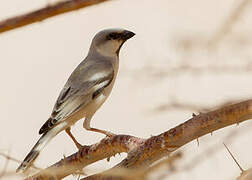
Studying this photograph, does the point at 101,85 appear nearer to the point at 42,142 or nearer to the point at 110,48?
the point at 110,48

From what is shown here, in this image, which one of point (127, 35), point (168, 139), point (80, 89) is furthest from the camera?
point (127, 35)

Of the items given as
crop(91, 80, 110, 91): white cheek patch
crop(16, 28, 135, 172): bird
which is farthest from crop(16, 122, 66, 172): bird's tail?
crop(91, 80, 110, 91): white cheek patch

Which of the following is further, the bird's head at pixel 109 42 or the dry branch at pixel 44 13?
the bird's head at pixel 109 42

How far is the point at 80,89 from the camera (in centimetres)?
332

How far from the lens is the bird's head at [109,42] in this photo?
148 inches

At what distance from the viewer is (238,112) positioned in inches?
54.5

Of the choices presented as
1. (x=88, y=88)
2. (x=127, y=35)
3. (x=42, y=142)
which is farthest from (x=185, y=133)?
(x=127, y=35)

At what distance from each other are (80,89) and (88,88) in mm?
60

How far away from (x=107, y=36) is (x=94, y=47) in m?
0.19

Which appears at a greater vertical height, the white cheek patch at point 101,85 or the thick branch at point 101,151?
the white cheek patch at point 101,85

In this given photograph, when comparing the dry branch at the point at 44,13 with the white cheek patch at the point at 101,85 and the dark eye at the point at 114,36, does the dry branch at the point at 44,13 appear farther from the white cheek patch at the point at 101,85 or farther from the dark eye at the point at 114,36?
the dark eye at the point at 114,36

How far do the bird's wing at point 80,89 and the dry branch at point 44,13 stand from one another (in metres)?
2.13

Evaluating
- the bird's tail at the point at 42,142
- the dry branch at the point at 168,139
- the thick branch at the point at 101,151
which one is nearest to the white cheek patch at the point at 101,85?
the bird's tail at the point at 42,142

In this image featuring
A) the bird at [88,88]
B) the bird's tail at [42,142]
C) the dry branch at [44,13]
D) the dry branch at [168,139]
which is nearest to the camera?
the dry branch at [44,13]
